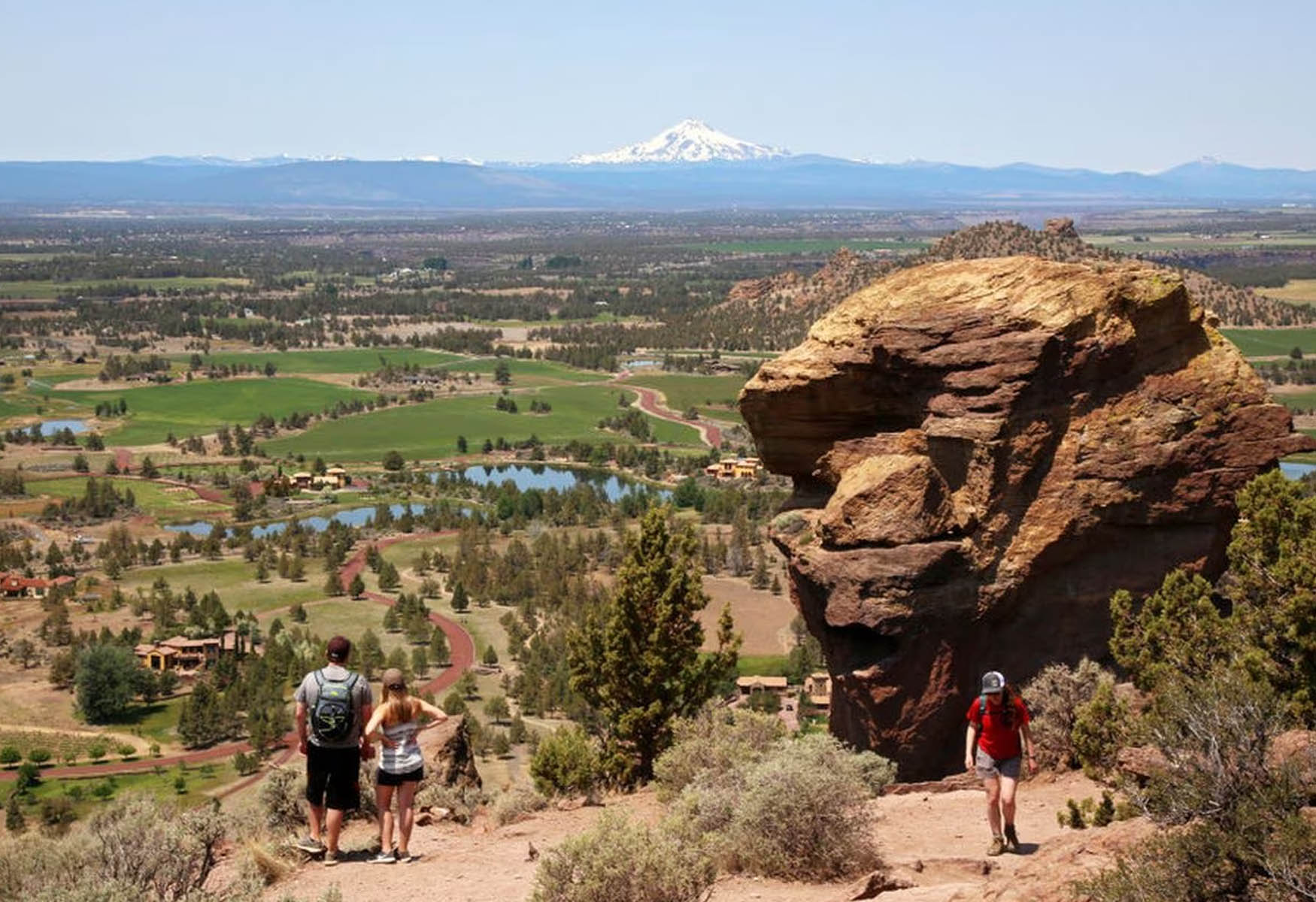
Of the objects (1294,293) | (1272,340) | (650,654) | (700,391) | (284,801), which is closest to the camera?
(284,801)

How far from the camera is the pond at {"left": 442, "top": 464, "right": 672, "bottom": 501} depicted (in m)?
96.6

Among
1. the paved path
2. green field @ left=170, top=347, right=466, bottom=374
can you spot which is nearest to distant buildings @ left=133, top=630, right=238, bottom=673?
the paved path

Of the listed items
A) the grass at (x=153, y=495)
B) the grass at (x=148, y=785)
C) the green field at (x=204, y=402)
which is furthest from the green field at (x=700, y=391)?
the grass at (x=148, y=785)

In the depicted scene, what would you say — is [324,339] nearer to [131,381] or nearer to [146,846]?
[131,381]

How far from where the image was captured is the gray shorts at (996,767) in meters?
13.9

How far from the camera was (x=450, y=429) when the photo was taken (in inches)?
4653

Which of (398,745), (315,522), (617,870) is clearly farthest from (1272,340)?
(617,870)

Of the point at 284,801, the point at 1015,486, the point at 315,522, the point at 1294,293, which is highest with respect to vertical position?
the point at 1015,486

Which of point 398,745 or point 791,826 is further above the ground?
point 398,745

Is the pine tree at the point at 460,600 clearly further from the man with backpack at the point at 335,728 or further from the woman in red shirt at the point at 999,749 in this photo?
the woman in red shirt at the point at 999,749

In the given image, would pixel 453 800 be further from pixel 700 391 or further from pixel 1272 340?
pixel 1272 340

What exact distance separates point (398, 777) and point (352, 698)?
880mm

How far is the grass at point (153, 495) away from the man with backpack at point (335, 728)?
78.7m

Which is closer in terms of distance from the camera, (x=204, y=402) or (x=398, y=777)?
(x=398, y=777)
